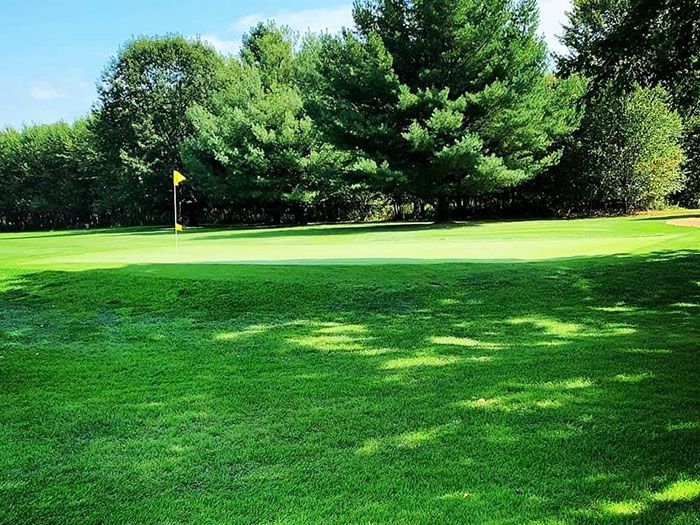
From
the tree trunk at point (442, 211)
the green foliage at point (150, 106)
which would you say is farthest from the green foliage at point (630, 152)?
the green foliage at point (150, 106)

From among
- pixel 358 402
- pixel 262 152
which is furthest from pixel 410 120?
pixel 358 402

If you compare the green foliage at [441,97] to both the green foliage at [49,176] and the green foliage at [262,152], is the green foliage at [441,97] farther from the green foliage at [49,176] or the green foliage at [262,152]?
the green foliage at [49,176]

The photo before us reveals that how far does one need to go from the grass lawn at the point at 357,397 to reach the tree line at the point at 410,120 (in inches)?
278

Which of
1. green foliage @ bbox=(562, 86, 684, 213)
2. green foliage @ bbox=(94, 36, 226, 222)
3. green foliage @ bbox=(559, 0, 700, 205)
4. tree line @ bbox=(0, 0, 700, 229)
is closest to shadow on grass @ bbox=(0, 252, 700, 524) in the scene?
green foliage @ bbox=(559, 0, 700, 205)

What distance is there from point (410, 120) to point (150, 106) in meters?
27.3

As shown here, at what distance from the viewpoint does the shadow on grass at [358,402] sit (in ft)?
9.59

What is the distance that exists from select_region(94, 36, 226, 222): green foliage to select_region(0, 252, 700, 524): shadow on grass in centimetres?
3994

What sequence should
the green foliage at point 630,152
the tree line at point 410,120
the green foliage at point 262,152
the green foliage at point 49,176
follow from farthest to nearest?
the green foliage at point 49,176, the green foliage at point 262,152, the green foliage at point 630,152, the tree line at point 410,120

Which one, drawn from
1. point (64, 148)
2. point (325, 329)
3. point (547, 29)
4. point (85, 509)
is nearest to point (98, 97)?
point (64, 148)

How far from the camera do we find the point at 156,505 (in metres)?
2.91

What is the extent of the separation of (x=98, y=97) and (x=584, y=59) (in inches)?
1740

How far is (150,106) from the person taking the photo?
46.5 metres

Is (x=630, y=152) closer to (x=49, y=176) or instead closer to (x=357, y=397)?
(x=357, y=397)

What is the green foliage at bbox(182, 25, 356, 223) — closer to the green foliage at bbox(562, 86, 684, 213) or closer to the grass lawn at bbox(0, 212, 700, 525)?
the green foliage at bbox(562, 86, 684, 213)
